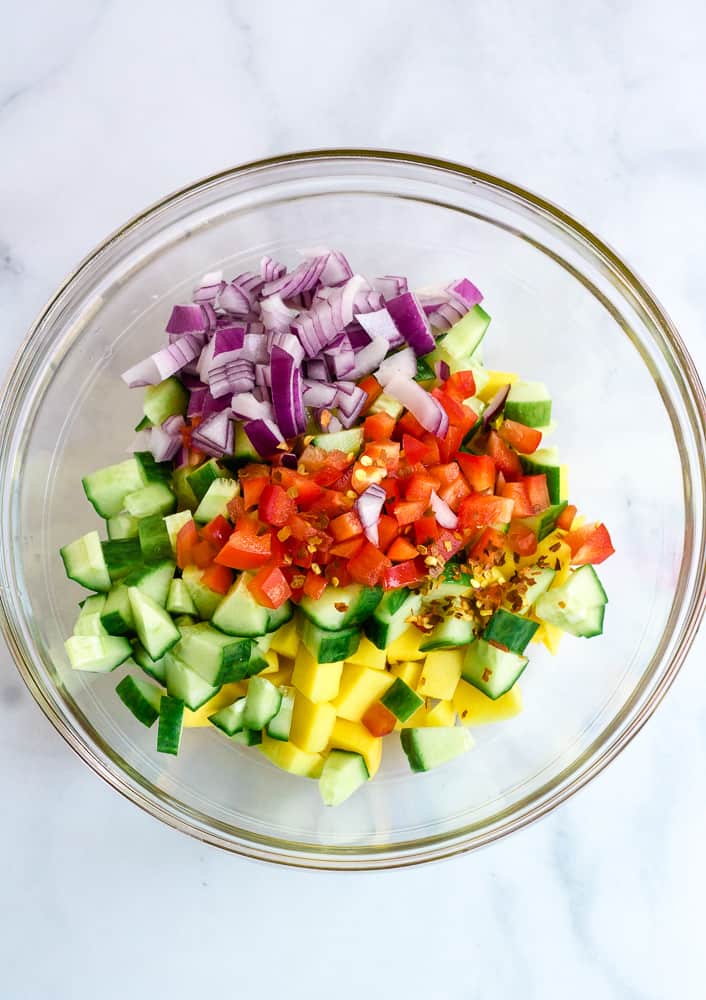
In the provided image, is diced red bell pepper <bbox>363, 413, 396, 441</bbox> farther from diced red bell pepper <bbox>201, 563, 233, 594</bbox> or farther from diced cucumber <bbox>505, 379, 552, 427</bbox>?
diced red bell pepper <bbox>201, 563, 233, 594</bbox>

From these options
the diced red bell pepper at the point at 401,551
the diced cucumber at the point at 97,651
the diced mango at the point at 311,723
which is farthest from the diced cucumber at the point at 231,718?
the diced red bell pepper at the point at 401,551

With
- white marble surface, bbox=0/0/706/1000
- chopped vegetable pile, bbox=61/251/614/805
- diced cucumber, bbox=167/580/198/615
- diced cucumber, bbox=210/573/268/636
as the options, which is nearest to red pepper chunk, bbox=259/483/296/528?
chopped vegetable pile, bbox=61/251/614/805

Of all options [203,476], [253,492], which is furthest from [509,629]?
[203,476]

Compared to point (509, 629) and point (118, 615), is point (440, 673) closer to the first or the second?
point (509, 629)

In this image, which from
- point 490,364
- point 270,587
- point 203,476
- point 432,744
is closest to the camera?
point 270,587

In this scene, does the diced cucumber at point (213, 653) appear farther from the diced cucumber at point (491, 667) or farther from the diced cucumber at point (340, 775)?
the diced cucumber at point (491, 667)
